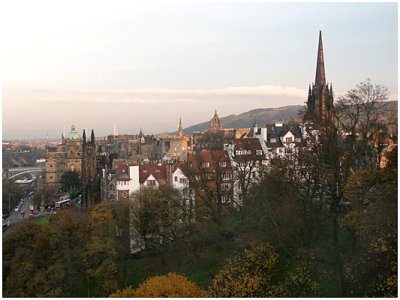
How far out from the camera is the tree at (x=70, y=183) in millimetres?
21422

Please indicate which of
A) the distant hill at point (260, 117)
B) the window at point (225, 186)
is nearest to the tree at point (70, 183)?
the distant hill at point (260, 117)

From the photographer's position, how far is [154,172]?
556 inches

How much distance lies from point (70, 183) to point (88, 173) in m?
2.04

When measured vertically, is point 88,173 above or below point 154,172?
below

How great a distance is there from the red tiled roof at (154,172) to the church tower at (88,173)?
11.7ft

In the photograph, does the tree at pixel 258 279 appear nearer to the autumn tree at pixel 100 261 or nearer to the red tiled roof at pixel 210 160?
the autumn tree at pixel 100 261

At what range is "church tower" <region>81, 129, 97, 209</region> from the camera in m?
18.0

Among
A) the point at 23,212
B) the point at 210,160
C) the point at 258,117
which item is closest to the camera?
the point at 210,160

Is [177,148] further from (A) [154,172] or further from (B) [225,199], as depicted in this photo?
(B) [225,199]

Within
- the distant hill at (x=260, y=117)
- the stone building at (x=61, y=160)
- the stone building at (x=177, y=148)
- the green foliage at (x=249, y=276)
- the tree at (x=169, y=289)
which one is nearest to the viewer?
the tree at (x=169, y=289)

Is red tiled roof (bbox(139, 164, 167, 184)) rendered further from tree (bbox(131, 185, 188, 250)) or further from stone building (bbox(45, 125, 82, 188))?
stone building (bbox(45, 125, 82, 188))

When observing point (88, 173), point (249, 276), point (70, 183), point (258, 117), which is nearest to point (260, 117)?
point (258, 117)

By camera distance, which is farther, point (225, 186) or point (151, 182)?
point (151, 182)

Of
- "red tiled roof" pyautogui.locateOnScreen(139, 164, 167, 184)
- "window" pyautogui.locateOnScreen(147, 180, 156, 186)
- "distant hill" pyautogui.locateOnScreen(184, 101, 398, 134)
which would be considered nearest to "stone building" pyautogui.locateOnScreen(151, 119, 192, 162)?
"distant hill" pyautogui.locateOnScreen(184, 101, 398, 134)
